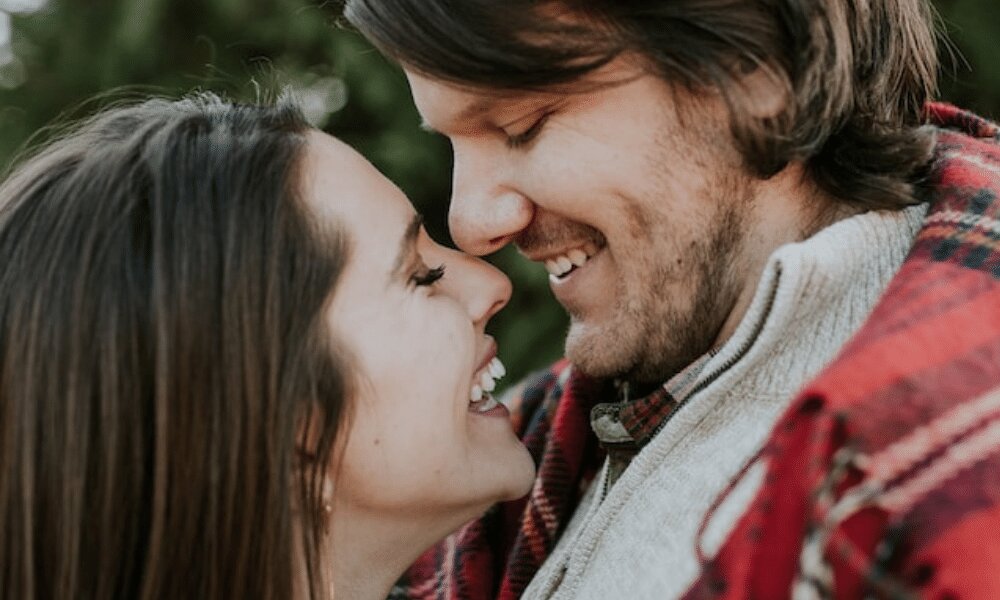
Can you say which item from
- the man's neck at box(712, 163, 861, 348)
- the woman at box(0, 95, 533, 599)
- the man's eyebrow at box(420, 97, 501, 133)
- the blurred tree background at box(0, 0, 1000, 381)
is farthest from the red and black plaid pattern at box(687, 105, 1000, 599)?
the blurred tree background at box(0, 0, 1000, 381)

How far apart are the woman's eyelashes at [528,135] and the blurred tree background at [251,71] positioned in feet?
3.39

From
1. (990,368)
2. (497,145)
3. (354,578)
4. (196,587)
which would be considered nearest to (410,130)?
(497,145)

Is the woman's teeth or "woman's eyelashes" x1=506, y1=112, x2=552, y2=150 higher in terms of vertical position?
"woman's eyelashes" x1=506, y1=112, x2=552, y2=150

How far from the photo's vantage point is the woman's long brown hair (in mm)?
1531

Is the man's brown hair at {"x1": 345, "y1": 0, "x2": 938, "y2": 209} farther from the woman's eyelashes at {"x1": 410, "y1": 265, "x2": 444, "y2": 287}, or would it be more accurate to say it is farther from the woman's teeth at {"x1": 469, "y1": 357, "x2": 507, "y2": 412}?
the woman's teeth at {"x1": 469, "y1": 357, "x2": 507, "y2": 412}

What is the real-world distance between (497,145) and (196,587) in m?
0.77

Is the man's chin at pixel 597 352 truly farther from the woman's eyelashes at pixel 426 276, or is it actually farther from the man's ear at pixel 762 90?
the man's ear at pixel 762 90

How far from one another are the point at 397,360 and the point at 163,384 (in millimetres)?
315

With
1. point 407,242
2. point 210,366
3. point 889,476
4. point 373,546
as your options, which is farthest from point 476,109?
point 889,476

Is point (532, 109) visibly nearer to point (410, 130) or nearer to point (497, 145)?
point (497, 145)

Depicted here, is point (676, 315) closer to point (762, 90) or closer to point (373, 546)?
point (762, 90)

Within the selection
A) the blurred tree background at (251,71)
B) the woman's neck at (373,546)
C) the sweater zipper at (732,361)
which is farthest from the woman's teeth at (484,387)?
the blurred tree background at (251,71)

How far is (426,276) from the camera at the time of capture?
5.78 ft

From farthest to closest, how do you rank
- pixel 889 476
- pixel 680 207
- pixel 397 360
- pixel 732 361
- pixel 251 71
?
pixel 251 71, pixel 680 207, pixel 397 360, pixel 732 361, pixel 889 476
